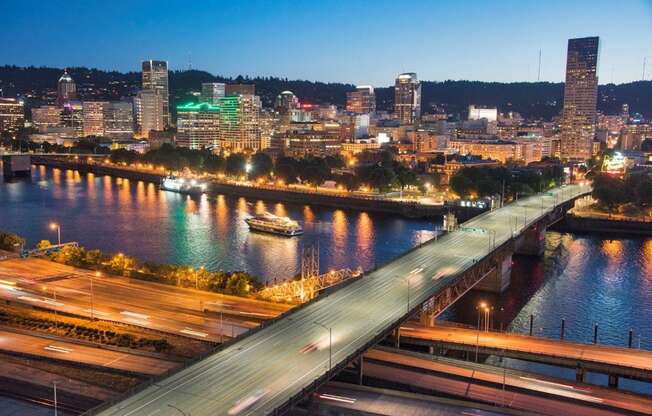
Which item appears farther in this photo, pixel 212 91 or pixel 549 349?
pixel 212 91

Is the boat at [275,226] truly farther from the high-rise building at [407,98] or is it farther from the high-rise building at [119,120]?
the high-rise building at [407,98]

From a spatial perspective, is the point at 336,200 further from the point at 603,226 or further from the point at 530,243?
the point at 530,243

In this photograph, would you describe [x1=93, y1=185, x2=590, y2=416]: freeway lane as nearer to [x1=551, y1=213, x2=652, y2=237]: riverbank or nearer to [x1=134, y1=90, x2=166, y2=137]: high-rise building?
[x1=551, y1=213, x2=652, y2=237]: riverbank

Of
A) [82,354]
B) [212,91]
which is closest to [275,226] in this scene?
[82,354]

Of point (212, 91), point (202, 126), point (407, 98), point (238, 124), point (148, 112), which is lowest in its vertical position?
point (202, 126)

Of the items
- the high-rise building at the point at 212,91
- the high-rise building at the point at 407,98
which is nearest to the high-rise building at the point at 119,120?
the high-rise building at the point at 212,91

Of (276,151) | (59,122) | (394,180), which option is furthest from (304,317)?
(59,122)
